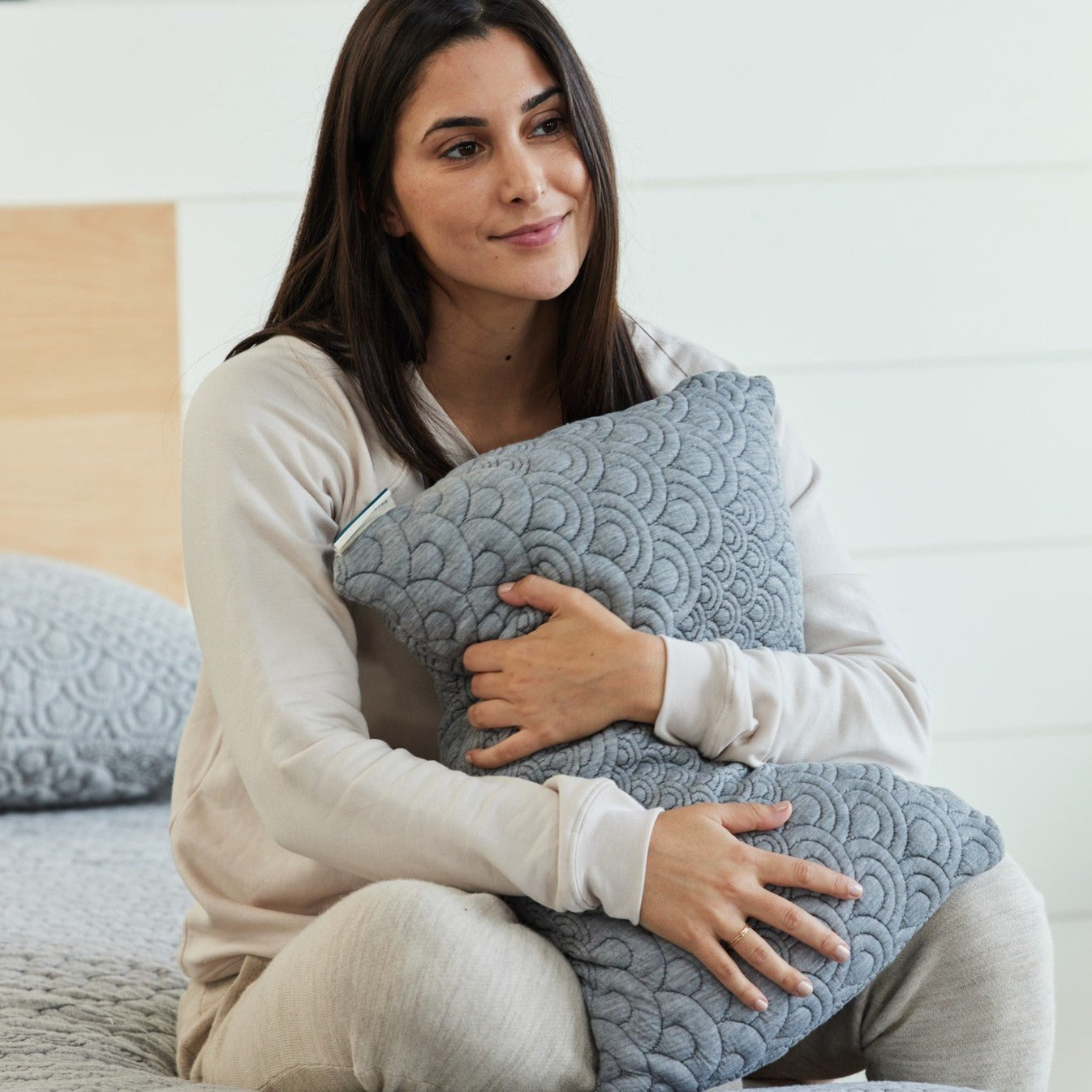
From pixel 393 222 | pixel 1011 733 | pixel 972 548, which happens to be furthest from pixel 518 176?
pixel 1011 733

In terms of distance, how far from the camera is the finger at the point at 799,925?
0.88 m

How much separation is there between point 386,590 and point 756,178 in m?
1.46

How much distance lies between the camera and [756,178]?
7.34 feet

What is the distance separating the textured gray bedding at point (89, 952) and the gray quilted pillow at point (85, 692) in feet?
0.17

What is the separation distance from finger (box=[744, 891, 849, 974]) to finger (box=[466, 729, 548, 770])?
189 millimetres

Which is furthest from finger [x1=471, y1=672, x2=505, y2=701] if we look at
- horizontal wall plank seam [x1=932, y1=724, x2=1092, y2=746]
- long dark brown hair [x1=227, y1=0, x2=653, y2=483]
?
horizontal wall plank seam [x1=932, y1=724, x2=1092, y2=746]

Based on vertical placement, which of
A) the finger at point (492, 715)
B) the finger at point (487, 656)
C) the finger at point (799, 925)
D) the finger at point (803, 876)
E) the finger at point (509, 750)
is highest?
the finger at point (487, 656)

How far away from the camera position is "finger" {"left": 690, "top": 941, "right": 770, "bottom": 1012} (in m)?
0.86

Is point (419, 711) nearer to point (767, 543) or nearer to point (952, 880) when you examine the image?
point (767, 543)

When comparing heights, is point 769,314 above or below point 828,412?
above

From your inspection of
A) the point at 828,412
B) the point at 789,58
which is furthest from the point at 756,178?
the point at 828,412

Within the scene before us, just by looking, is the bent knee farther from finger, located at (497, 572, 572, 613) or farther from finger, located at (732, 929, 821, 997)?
finger, located at (497, 572, 572, 613)

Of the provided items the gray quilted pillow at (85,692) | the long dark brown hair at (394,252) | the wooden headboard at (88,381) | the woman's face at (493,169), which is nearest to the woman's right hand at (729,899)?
the long dark brown hair at (394,252)

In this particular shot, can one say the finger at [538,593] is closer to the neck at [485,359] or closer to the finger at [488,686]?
the finger at [488,686]
